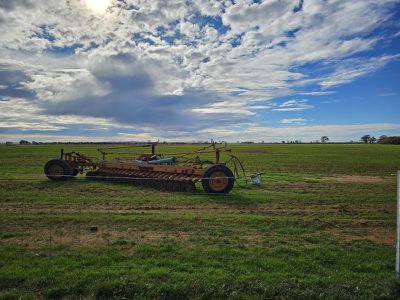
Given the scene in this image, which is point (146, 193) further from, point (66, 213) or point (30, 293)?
point (30, 293)

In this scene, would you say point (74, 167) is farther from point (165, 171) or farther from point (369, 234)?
point (369, 234)

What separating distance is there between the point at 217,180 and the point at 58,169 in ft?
Answer: 30.8

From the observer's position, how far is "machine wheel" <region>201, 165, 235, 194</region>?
45.7 ft

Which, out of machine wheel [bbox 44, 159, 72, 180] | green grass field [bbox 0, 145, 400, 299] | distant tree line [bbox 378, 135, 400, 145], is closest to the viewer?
green grass field [bbox 0, 145, 400, 299]

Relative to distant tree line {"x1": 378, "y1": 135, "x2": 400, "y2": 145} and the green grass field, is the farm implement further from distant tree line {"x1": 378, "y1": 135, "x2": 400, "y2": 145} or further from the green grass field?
distant tree line {"x1": 378, "y1": 135, "x2": 400, "y2": 145}

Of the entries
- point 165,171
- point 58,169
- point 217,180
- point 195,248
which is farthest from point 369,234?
point 58,169

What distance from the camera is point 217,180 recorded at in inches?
553

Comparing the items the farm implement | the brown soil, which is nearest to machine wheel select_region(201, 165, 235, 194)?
the farm implement

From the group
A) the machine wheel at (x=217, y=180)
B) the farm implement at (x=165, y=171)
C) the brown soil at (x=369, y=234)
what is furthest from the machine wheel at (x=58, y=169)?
the brown soil at (x=369, y=234)

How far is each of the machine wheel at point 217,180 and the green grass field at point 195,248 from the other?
1.48 m

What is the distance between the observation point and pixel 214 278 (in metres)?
5.16

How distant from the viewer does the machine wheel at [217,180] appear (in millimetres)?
13938

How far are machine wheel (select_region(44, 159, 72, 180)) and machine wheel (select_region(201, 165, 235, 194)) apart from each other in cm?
824

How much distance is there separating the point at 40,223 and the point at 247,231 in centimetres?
523
